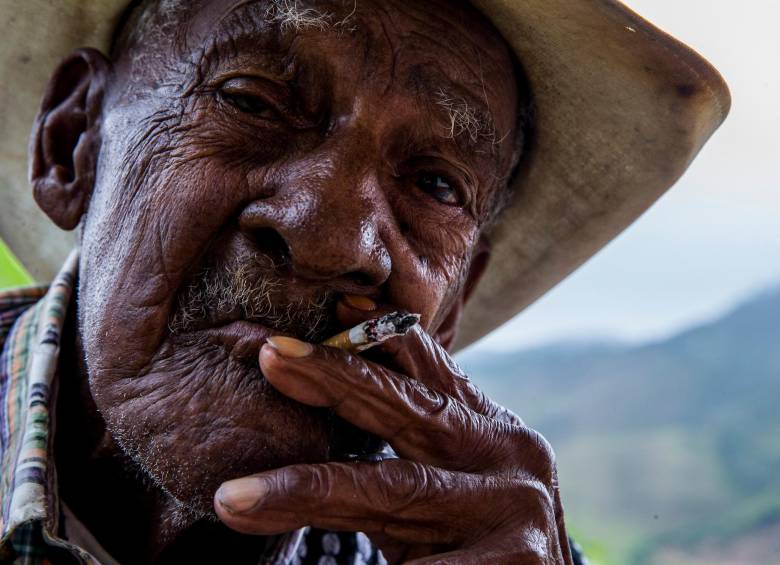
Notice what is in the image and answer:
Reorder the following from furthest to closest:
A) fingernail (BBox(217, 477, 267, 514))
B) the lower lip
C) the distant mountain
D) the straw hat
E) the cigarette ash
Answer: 1. the distant mountain
2. the straw hat
3. the lower lip
4. the cigarette ash
5. fingernail (BBox(217, 477, 267, 514))

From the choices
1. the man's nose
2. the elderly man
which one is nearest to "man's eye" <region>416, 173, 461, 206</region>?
the elderly man

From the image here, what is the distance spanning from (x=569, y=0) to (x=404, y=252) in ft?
2.77

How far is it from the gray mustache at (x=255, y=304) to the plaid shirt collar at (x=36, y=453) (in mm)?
529

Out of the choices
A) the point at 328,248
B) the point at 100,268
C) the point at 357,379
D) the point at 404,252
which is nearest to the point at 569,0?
the point at 404,252

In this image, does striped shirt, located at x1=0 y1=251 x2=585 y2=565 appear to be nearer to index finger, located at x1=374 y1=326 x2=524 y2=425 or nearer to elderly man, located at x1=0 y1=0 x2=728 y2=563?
elderly man, located at x1=0 y1=0 x2=728 y2=563

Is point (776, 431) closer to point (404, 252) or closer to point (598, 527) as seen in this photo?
point (598, 527)

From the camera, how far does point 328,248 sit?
177 centimetres

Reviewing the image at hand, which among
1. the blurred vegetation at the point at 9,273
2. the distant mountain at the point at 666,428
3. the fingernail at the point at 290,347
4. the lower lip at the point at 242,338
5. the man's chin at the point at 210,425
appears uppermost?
the fingernail at the point at 290,347

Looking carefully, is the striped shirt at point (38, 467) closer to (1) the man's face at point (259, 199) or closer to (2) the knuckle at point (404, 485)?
(1) the man's face at point (259, 199)

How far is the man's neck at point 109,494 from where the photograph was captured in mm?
2252

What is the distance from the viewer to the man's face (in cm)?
179

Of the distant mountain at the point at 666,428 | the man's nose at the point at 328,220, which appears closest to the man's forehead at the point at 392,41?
the man's nose at the point at 328,220

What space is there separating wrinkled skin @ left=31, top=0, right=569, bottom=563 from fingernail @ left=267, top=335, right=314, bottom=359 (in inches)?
0.6

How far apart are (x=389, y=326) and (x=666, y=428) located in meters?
5.98
